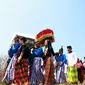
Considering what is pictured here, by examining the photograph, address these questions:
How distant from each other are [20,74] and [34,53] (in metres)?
1.29

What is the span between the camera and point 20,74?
1095 cm

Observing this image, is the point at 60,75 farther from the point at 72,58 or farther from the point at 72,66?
the point at 72,58

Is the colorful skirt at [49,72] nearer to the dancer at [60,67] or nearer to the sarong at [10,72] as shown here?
the sarong at [10,72]

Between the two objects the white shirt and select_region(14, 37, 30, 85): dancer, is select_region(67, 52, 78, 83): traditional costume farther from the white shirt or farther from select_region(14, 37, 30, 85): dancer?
select_region(14, 37, 30, 85): dancer

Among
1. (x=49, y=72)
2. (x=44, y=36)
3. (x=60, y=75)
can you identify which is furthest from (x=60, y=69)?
(x=49, y=72)

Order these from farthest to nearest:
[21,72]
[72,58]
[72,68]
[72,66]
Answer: [72,68] < [72,66] < [72,58] < [21,72]

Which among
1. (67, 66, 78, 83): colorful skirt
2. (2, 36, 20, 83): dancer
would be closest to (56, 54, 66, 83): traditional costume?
(67, 66, 78, 83): colorful skirt

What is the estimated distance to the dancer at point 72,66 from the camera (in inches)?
524

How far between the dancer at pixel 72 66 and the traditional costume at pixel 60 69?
7.69 feet

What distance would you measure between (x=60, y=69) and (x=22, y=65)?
6628 mm

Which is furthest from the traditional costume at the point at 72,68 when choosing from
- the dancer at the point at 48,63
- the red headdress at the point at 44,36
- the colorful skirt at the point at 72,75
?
the dancer at the point at 48,63

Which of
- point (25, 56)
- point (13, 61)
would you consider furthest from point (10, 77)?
point (25, 56)

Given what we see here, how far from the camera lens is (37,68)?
1212 cm

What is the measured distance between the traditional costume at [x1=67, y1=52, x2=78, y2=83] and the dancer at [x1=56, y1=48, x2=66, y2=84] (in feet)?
6.37
